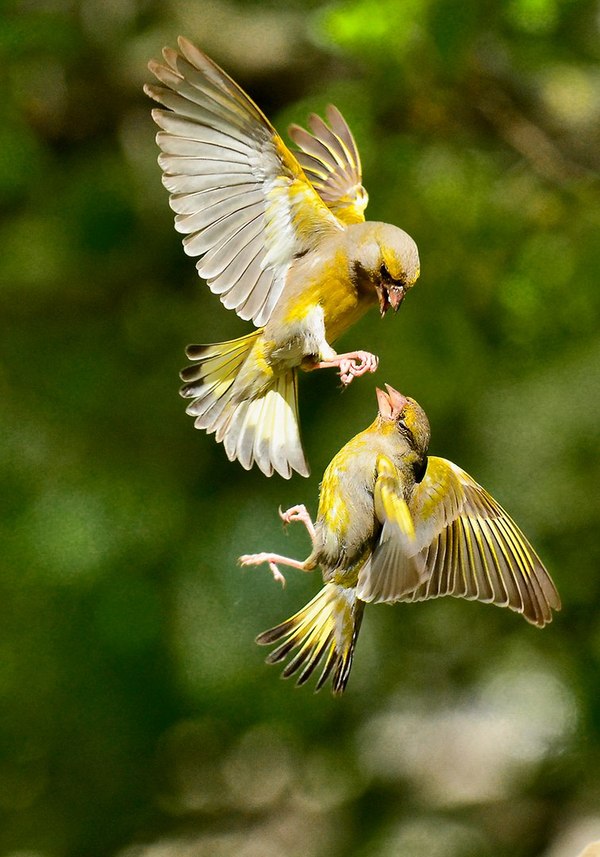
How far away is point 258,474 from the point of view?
5945mm

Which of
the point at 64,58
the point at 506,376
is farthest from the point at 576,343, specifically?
the point at 64,58

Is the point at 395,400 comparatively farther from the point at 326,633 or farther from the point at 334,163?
the point at 334,163

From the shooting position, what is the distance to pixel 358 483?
258 cm

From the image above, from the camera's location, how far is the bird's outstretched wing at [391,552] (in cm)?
218

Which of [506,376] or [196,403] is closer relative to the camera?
[196,403]

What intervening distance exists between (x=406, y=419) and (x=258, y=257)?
0.46 meters

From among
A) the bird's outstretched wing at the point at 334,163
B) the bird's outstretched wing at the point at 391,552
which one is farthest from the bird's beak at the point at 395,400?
the bird's outstretched wing at the point at 334,163

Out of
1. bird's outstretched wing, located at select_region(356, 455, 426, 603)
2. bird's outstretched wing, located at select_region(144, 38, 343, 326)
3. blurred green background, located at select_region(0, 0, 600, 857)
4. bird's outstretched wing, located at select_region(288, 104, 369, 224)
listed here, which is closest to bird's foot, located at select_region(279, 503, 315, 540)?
bird's outstretched wing, located at select_region(356, 455, 426, 603)

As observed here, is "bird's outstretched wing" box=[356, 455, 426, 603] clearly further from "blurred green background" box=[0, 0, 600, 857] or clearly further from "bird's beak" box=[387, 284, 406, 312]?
"blurred green background" box=[0, 0, 600, 857]

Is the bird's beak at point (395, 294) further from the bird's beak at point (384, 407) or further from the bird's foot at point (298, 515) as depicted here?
the bird's foot at point (298, 515)

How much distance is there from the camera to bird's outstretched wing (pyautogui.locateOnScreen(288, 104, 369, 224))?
124 inches

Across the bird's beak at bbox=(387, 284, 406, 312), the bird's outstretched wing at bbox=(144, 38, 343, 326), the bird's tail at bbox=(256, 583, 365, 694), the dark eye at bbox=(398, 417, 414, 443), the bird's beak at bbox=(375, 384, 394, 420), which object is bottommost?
the bird's tail at bbox=(256, 583, 365, 694)

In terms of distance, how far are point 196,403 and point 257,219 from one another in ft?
1.28

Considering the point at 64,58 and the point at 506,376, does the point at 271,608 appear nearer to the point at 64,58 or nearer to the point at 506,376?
the point at 506,376
